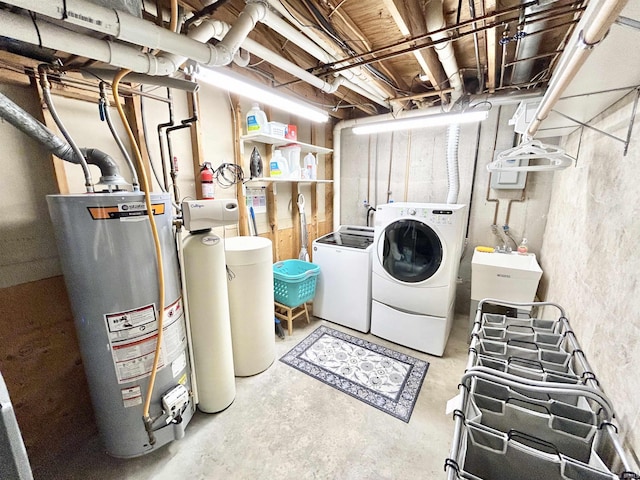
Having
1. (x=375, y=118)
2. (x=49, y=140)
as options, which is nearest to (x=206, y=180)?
(x=49, y=140)

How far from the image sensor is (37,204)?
4.81ft

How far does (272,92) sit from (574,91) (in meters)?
1.76

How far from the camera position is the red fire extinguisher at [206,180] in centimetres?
209

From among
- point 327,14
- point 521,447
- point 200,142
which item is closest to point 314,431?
point 521,447

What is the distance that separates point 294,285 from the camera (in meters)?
2.67

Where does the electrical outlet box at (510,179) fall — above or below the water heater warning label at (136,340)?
above

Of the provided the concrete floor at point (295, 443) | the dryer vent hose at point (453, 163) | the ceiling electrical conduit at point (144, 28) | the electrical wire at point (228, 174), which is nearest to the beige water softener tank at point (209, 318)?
the concrete floor at point (295, 443)

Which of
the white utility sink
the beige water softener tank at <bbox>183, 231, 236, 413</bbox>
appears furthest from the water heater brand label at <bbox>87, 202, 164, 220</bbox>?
the white utility sink

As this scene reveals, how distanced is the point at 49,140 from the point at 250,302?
1498 mm

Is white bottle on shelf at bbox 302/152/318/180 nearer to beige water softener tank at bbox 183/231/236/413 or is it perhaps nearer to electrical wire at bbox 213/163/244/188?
electrical wire at bbox 213/163/244/188

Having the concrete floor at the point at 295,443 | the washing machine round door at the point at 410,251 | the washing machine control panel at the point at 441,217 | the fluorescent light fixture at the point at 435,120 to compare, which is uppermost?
the fluorescent light fixture at the point at 435,120

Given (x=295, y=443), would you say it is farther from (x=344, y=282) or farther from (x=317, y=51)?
(x=317, y=51)

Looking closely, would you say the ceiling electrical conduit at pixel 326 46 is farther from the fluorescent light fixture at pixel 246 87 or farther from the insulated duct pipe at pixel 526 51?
the insulated duct pipe at pixel 526 51

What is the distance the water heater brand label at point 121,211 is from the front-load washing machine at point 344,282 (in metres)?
1.85
